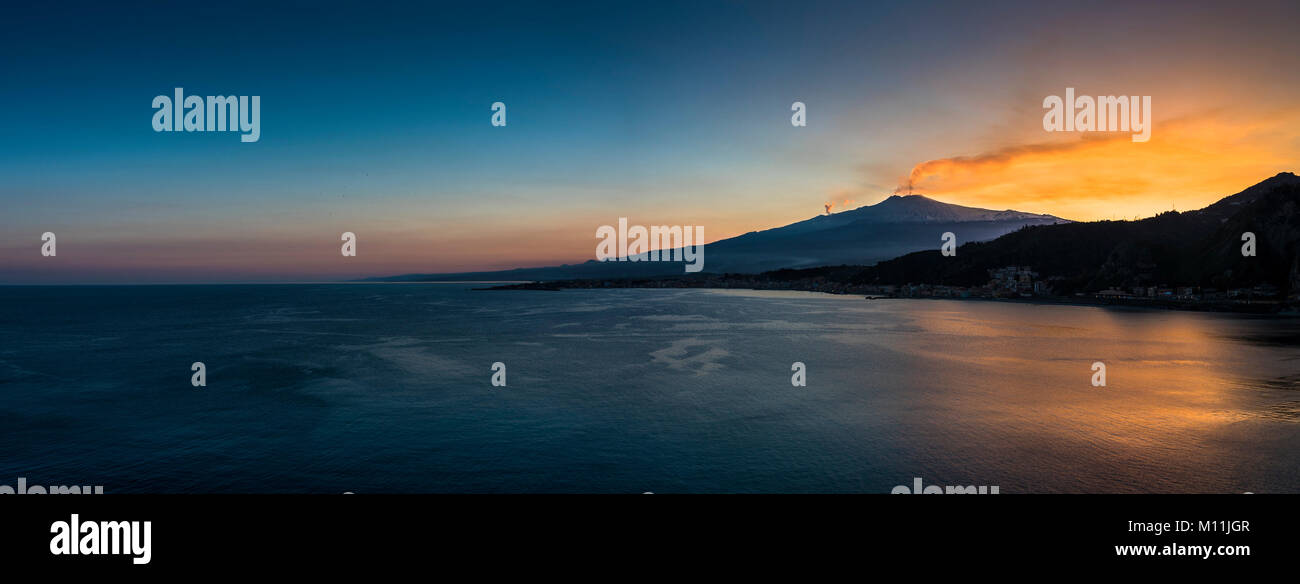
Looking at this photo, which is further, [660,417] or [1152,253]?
[1152,253]

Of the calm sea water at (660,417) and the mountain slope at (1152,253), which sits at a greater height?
the mountain slope at (1152,253)

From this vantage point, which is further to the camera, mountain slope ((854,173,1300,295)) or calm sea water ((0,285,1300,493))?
mountain slope ((854,173,1300,295))

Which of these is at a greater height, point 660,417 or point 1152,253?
point 1152,253

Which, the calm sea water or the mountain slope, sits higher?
the mountain slope

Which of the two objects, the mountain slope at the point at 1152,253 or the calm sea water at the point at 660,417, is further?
the mountain slope at the point at 1152,253
